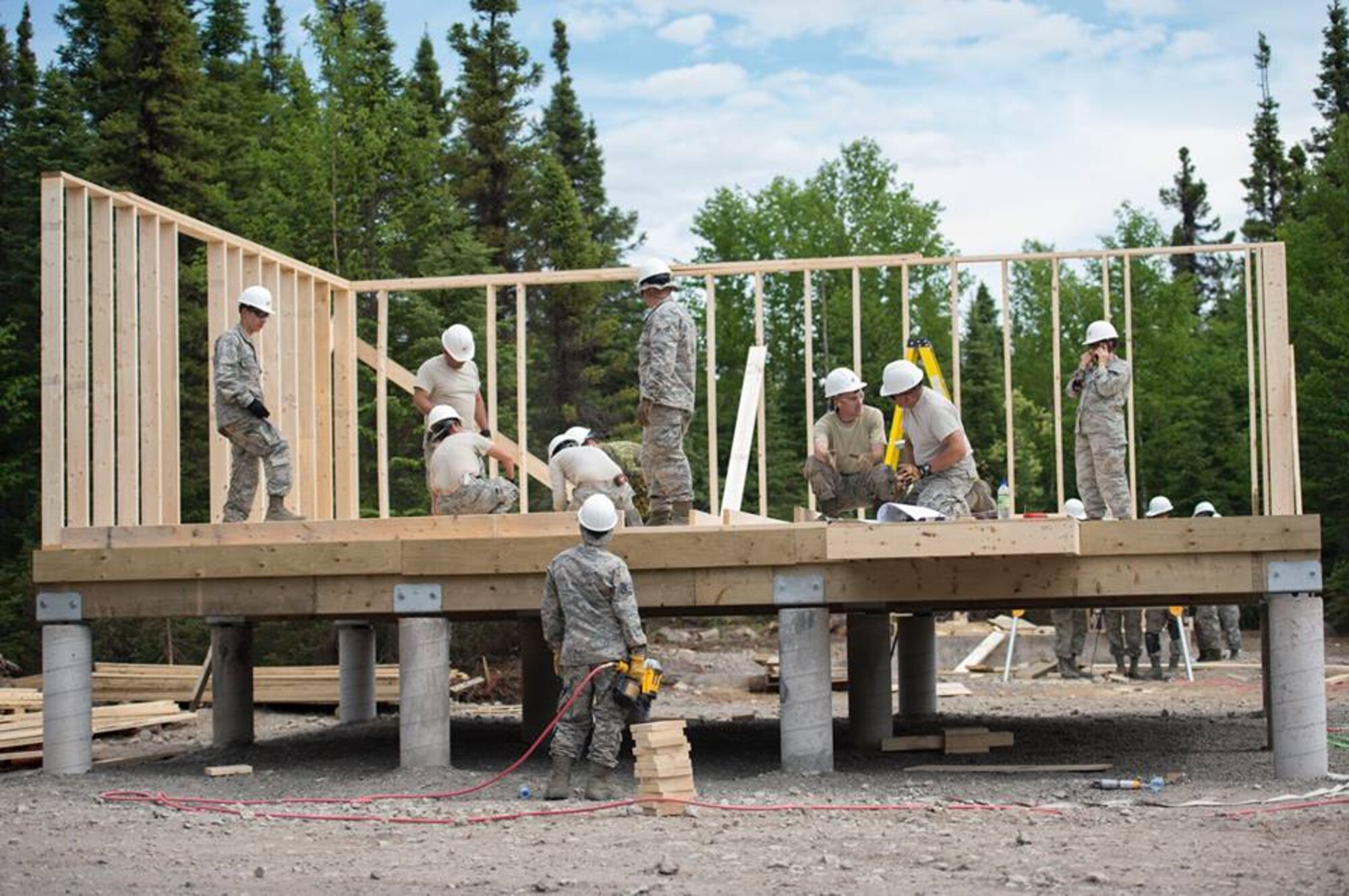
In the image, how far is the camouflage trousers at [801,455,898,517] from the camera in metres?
12.7

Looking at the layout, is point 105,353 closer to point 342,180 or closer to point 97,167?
point 342,180

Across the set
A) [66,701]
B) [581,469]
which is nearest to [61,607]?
[66,701]

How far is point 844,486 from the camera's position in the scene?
508 inches

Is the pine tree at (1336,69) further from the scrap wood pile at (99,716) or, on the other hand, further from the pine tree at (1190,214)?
the scrap wood pile at (99,716)

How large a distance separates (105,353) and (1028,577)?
696 centimetres

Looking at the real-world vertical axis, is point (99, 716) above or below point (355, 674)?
below

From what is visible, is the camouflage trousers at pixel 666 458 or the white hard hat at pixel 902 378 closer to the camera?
the white hard hat at pixel 902 378

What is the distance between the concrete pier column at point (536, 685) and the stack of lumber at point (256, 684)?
17.4ft

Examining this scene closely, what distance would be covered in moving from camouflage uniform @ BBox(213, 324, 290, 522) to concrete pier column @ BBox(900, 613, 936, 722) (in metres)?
7.13

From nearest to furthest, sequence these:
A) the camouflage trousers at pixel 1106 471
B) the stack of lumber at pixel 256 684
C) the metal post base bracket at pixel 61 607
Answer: the metal post base bracket at pixel 61 607 → the camouflage trousers at pixel 1106 471 → the stack of lumber at pixel 256 684

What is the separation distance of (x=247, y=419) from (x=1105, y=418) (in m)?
6.44

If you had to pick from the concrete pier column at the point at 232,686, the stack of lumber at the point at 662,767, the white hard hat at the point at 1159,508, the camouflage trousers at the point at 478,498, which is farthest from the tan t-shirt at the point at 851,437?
the white hard hat at the point at 1159,508

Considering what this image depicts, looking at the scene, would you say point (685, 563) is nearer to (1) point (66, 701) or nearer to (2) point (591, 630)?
(2) point (591, 630)

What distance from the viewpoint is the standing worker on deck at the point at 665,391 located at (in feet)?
39.7
